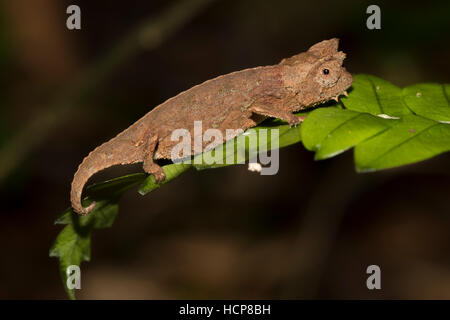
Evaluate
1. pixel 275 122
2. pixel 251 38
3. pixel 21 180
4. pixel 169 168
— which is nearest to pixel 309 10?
pixel 251 38

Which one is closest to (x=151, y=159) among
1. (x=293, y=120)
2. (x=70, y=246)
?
(x=70, y=246)

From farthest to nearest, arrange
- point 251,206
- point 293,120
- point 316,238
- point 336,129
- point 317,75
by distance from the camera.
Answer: point 251,206
point 316,238
point 317,75
point 293,120
point 336,129

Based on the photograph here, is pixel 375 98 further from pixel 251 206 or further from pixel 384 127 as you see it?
pixel 251 206

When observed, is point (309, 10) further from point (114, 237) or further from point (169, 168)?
point (169, 168)

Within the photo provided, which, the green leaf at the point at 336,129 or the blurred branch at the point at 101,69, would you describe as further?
the blurred branch at the point at 101,69

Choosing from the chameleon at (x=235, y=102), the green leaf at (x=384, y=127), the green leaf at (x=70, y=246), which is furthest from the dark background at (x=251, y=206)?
the green leaf at (x=384, y=127)

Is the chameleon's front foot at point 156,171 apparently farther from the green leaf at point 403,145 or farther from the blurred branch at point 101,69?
the blurred branch at point 101,69

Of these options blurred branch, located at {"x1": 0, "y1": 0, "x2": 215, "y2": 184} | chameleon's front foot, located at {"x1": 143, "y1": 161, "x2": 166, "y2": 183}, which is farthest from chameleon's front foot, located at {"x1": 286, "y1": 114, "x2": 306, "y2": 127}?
blurred branch, located at {"x1": 0, "y1": 0, "x2": 215, "y2": 184}
